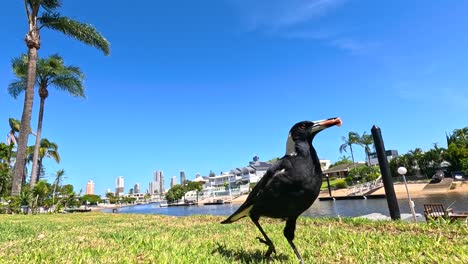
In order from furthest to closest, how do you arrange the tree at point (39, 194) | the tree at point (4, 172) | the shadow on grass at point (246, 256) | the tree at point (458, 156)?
the tree at point (458, 156), the tree at point (4, 172), the tree at point (39, 194), the shadow on grass at point (246, 256)

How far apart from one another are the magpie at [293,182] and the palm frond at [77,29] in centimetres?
2040

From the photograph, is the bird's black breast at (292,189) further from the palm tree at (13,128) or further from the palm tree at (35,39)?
the palm tree at (13,128)

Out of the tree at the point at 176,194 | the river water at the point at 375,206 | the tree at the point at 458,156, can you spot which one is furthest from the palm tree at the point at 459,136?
the tree at the point at 176,194

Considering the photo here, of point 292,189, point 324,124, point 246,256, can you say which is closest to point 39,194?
point 246,256

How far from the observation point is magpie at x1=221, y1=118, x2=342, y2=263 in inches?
106

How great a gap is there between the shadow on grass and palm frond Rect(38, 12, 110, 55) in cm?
2009

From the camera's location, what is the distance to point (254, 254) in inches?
129

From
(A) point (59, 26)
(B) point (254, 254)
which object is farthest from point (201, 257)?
(A) point (59, 26)

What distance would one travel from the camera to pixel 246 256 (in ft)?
10.5

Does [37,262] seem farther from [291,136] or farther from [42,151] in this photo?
[42,151]

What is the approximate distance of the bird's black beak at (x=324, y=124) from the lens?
2.83 metres

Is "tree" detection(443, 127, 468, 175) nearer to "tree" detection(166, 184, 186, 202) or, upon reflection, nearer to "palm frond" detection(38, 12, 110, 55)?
"palm frond" detection(38, 12, 110, 55)

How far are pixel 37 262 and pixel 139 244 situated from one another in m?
1.23

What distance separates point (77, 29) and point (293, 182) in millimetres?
21202
